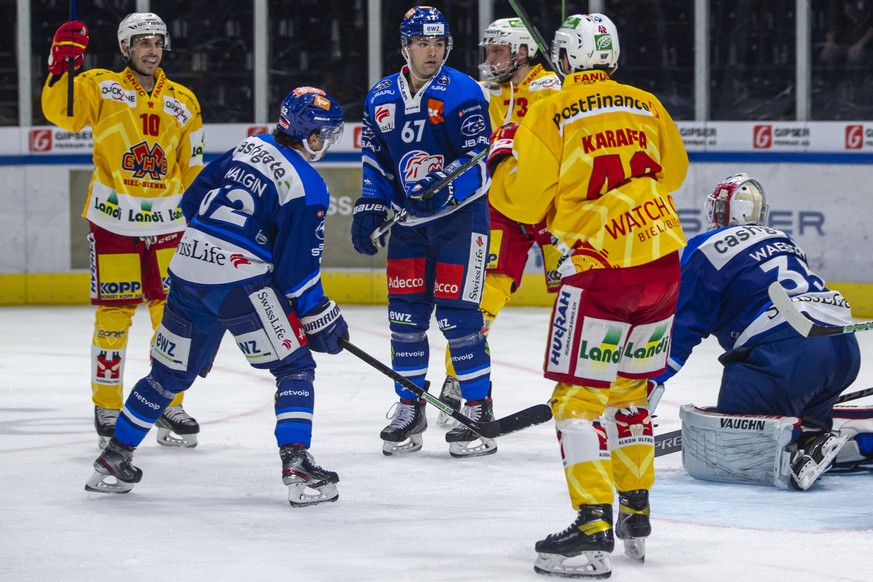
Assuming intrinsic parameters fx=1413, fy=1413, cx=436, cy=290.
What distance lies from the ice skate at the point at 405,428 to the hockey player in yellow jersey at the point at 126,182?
0.69 meters

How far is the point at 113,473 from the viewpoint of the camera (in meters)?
4.23

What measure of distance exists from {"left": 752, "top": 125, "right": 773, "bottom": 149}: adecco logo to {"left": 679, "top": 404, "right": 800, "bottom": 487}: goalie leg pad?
193 inches

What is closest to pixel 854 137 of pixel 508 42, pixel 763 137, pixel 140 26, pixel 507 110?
pixel 763 137

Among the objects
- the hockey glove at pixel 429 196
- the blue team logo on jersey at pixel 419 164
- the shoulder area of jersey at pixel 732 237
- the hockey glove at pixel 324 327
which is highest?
the blue team logo on jersey at pixel 419 164

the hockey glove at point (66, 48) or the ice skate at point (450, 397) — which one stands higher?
the hockey glove at point (66, 48)

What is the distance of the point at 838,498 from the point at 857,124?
16.6 feet

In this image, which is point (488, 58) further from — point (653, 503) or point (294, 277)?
point (653, 503)

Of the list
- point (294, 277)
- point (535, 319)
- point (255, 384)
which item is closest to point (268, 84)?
point (535, 319)

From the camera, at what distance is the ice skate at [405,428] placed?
192 inches

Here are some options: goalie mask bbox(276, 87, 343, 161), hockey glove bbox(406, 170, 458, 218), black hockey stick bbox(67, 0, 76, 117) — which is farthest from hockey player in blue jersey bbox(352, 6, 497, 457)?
black hockey stick bbox(67, 0, 76, 117)

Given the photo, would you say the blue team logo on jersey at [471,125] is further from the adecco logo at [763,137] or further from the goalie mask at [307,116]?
the adecco logo at [763,137]

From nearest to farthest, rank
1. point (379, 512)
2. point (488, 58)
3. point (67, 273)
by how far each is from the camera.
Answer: point (379, 512) < point (488, 58) < point (67, 273)

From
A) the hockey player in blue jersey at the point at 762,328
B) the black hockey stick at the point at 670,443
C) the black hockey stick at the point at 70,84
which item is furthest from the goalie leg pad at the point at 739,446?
the black hockey stick at the point at 70,84

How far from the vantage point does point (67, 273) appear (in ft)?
31.0
